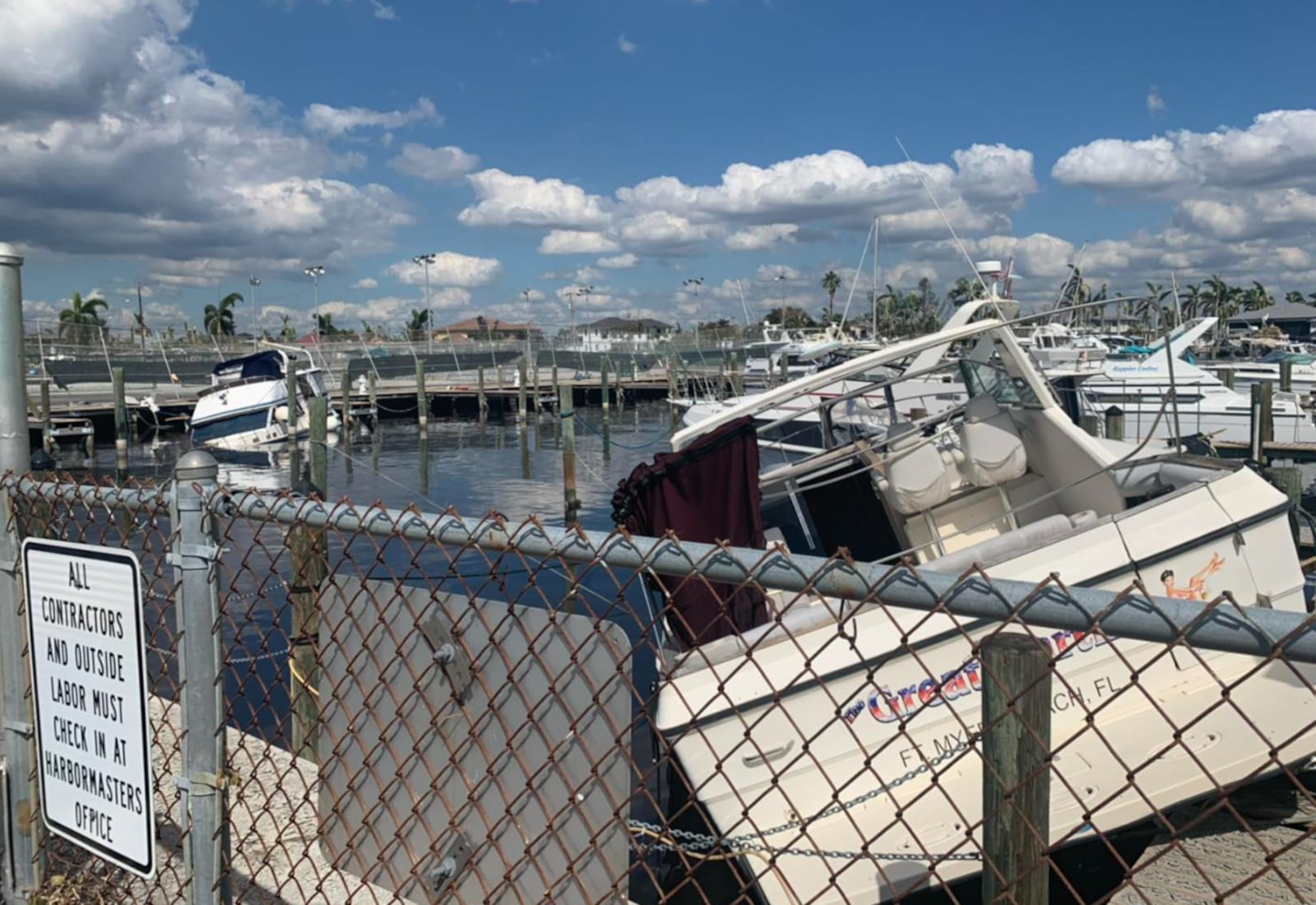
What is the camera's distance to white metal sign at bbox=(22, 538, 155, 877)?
2.56 meters

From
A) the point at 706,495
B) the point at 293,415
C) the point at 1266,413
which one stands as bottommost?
the point at 293,415

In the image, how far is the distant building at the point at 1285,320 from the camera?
285ft

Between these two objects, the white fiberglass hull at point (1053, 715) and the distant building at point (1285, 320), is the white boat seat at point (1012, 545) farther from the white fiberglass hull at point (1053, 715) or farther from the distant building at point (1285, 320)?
the distant building at point (1285, 320)

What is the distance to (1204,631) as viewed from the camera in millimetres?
1468

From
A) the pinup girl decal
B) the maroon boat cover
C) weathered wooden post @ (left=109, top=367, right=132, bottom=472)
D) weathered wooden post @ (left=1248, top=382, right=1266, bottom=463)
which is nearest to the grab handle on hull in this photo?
the maroon boat cover

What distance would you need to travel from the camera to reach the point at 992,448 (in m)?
7.22

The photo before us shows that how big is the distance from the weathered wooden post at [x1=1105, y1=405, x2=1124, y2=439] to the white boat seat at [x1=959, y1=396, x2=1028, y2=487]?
730cm

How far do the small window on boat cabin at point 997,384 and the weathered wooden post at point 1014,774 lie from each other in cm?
532

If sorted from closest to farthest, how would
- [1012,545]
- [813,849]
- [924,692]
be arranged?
[813,849], [924,692], [1012,545]

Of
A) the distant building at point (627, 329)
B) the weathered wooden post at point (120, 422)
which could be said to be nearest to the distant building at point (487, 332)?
the distant building at point (627, 329)

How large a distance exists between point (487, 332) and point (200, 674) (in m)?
72.4

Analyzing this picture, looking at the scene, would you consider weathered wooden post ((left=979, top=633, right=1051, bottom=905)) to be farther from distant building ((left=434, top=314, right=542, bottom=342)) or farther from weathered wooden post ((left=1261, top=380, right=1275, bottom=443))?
distant building ((left=434, top=314, right=542, bottom=342))

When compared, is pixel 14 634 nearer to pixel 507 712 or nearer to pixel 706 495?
pixel 507 712

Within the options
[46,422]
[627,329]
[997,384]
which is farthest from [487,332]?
[997,384]
